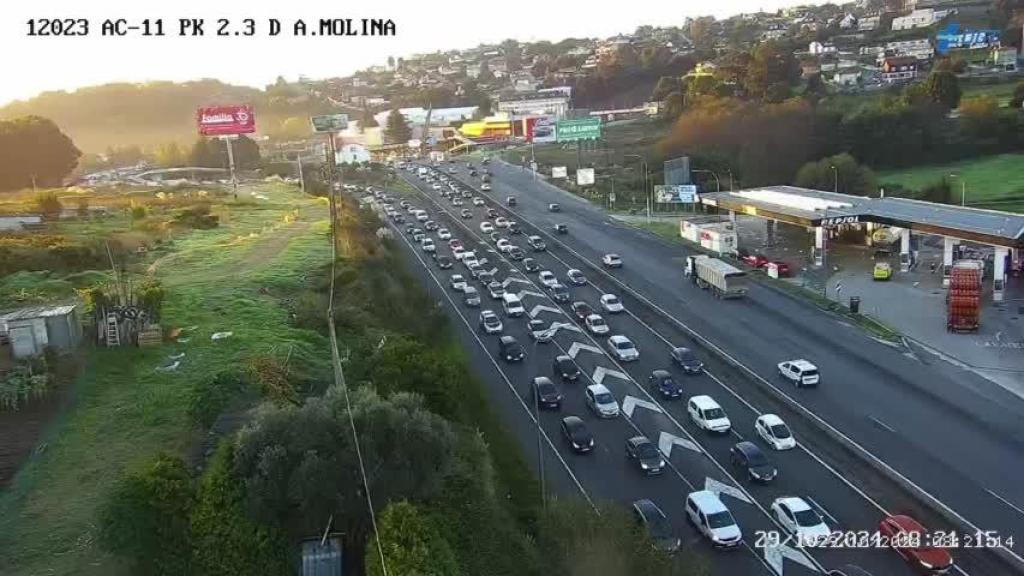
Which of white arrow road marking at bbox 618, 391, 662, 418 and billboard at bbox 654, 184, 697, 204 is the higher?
billboard at bbox 654, 184, 697, 204

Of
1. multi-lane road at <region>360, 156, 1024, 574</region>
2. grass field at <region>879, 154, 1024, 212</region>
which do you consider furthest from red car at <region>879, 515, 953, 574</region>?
grass field at <region>879, 154, 1024, 212</region>

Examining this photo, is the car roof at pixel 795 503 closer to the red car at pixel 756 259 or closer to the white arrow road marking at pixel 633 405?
the white arrow road marking at pixel 633 405

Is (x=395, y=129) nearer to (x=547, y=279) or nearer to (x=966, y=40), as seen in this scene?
(x=966, y=40)

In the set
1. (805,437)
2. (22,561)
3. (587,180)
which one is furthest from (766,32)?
(22,561)

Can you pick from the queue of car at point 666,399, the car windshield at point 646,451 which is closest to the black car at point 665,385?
the queue of car at point 666,399

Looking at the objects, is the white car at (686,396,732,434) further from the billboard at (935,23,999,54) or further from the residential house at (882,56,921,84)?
the billboard at (935,23,999,54)

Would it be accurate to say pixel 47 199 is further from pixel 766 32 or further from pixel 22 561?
pixel 766 32

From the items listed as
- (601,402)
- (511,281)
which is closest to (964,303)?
(601,402)
